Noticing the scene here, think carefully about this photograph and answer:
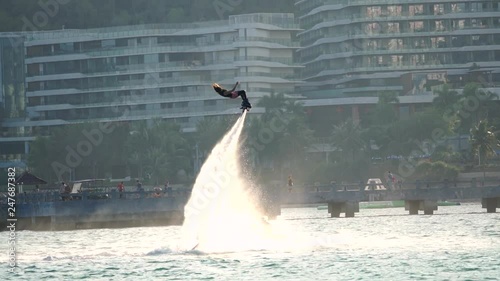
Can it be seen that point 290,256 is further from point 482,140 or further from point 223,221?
point 482,140

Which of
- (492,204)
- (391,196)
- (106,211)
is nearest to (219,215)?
(106,211)

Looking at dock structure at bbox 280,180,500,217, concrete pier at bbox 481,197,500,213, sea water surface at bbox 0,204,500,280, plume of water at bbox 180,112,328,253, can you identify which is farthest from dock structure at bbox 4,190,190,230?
concrete pier at bbox 481,197,500,213

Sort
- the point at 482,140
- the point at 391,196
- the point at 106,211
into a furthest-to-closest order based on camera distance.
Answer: the point at 482,140
the point at 391,196
the point at 106,211

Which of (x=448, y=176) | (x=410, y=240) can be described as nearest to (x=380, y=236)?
(x=410, y=240)

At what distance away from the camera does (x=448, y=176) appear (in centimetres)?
17812

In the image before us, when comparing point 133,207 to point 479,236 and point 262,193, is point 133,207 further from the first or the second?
point 479,236

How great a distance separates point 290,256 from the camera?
72000 mm

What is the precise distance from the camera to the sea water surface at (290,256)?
6444 centimetres

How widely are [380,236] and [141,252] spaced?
668 inches

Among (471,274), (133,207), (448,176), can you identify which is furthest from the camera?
(448,176)

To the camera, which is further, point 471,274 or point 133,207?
point 133,207

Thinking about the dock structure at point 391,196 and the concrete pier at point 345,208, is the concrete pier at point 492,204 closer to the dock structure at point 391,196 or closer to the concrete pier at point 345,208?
the dock structure at point 391,196

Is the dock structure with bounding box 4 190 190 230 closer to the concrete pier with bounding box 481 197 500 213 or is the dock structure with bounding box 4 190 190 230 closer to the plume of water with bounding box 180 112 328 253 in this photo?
the plume of water with bounding box 180 112 328 253

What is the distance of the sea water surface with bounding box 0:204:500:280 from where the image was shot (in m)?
64.4
